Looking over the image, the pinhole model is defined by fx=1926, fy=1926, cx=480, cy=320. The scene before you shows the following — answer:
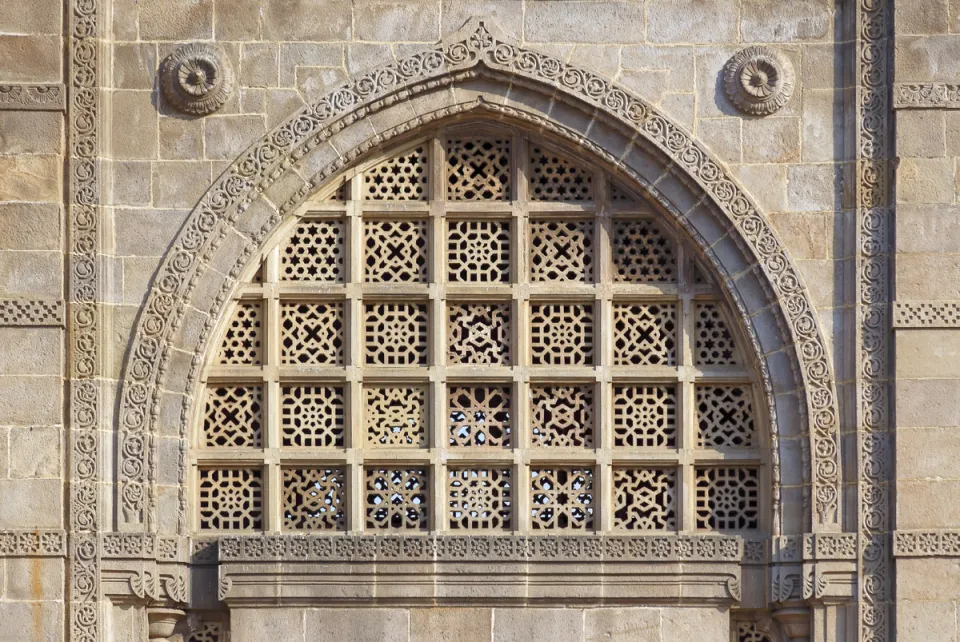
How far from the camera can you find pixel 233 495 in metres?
9.31

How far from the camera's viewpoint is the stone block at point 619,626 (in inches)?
356

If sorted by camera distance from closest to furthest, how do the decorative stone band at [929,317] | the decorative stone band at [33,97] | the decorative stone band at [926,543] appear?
the decorative stone band at [926,543] < the decorative stone band at [929,317] < the decorative stone band at [33,97]

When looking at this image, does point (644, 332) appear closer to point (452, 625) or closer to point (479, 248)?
point (479, 248)

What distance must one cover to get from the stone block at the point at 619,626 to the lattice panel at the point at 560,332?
1.23 m

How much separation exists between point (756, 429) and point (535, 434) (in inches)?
42.2

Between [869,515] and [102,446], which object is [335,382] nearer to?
[102,446]

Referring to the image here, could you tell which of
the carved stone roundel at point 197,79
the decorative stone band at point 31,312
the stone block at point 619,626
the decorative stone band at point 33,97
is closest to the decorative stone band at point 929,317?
the stone block at point 619,626

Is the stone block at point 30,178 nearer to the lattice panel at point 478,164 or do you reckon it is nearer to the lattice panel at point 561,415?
the lattice panel at point 478,164

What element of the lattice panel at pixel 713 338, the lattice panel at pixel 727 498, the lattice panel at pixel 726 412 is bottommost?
the lattice panel at pixel 727 498

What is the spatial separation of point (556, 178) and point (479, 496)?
161cm

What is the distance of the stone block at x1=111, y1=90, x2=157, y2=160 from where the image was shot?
923 centimetres

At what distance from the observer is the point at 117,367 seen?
916cm

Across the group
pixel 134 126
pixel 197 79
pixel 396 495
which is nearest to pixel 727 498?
pixel 396 495

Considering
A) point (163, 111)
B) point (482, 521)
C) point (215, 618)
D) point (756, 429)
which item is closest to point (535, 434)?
point (482, 521)
